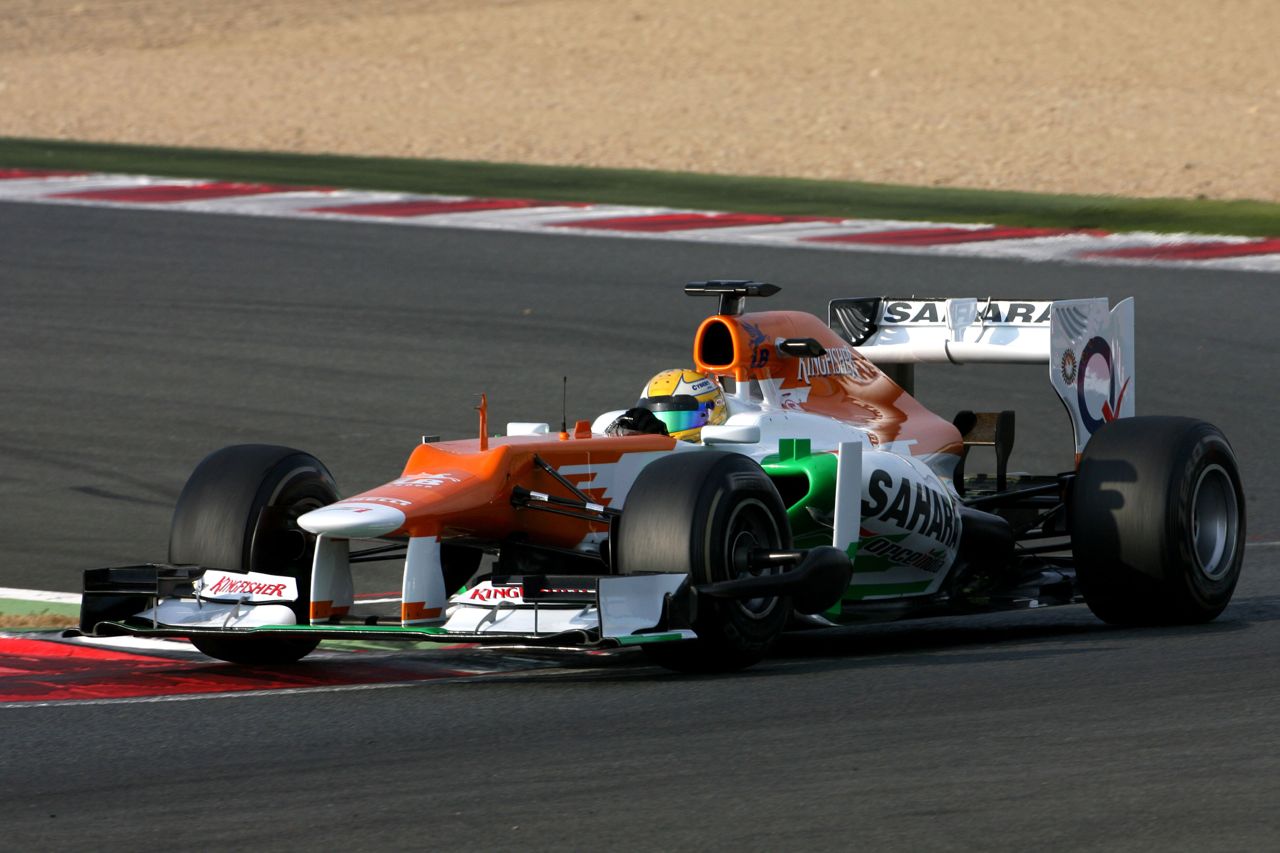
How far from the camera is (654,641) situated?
284 inches

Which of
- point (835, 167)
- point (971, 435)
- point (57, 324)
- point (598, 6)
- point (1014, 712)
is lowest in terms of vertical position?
point (1014, 712)

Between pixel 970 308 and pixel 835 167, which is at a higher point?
pixel 835 167

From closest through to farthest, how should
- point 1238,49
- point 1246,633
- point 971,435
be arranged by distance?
1. point 1246,633
2. point 971,435
3. point 1238,49

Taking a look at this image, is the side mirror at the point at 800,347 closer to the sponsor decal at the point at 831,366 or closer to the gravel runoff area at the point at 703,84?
the sponsor decal at the point at 831,366

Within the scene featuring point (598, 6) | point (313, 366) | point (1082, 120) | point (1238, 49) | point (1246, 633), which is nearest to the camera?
point (1246, 633)

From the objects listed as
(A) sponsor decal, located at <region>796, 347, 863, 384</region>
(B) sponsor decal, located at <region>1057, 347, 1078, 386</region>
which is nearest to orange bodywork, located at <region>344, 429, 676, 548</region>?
(A) sponsor decal, located at <region>796, 347, 863, 384</region>

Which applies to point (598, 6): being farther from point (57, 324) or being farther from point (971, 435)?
point (971, 435)

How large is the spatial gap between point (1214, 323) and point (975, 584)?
760 centimetres

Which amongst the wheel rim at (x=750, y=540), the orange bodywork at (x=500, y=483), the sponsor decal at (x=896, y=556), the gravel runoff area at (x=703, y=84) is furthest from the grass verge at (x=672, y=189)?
the wheel rim at (x=750, y=540)

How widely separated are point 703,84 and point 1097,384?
71.8 ft

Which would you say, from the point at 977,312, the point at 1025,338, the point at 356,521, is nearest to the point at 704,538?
the point at 356,521

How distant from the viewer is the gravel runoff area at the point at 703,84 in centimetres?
2428

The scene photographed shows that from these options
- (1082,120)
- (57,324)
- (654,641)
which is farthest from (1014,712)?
(1082,120)

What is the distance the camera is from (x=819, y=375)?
29.8ft
